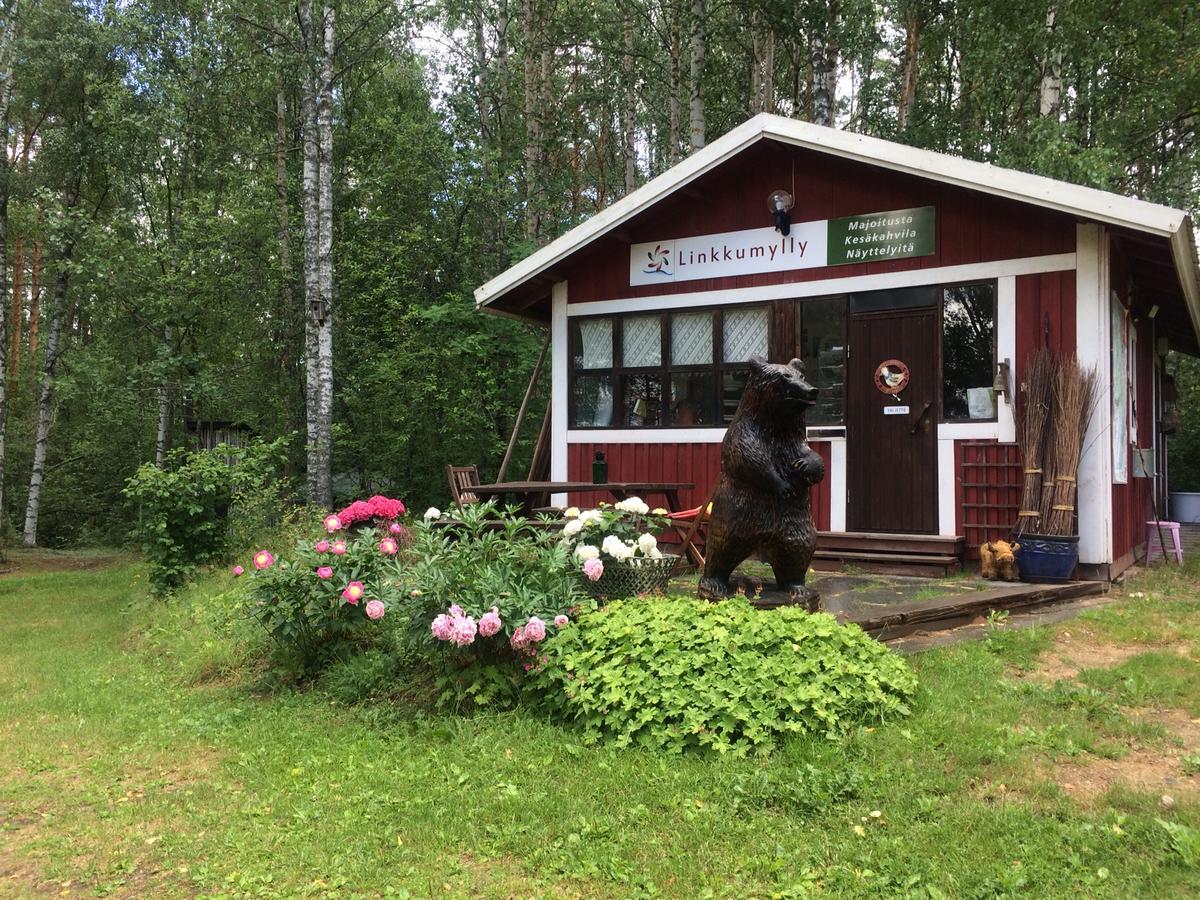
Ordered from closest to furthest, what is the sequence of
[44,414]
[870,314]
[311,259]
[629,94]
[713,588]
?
[713,588], [870,314], [311,259], [44,414], [629,94]

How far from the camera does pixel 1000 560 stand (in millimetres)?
6570

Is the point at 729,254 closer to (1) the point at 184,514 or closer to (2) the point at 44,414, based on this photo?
(1) the point at 184,514

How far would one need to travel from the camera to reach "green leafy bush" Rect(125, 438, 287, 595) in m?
7.76

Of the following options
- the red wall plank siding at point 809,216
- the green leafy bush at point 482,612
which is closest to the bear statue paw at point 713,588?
the green leafy bush at point 482,612

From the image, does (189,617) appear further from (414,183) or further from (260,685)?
(414,183)

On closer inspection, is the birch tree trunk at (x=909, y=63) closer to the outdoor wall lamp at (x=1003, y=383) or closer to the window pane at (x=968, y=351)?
the window pane at (x=968, y=351)

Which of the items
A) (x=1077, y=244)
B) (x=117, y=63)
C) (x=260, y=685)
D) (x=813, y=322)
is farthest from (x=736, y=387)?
(x=117, y=63)

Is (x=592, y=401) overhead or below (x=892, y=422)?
overhead

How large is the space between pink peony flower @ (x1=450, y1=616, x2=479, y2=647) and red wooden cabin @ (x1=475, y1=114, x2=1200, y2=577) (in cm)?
469

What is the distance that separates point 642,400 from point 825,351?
2.02 meters

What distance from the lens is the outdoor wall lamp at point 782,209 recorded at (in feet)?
26.4

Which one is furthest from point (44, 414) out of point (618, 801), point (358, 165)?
point (618, 801)

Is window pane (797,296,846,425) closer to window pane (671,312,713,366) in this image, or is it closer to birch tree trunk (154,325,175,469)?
window pane (671,312,713,366)

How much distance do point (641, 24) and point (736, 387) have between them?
12.3 m
